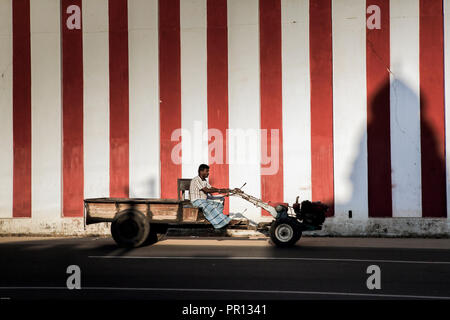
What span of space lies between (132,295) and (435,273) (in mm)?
4717

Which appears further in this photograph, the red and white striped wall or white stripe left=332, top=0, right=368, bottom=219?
white stripe left=332, top=0, right=368, bottom=219

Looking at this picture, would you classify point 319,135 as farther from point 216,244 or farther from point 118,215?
point 118,215

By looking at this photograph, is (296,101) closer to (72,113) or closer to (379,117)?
(379,117)

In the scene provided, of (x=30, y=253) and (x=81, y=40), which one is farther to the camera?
(x=81, y=40)

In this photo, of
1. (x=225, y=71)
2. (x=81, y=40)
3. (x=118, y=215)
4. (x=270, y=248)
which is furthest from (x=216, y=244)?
(x=81, y=40)

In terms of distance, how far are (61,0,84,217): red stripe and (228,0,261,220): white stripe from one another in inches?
159

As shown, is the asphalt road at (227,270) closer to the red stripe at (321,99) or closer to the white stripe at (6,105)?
the red stripe at (321,99)

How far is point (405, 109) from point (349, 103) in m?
1.39

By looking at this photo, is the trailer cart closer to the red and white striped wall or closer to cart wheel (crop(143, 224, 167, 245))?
cart wheel (crop(143, 224, 167, 245))

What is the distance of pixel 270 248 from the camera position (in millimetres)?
12125

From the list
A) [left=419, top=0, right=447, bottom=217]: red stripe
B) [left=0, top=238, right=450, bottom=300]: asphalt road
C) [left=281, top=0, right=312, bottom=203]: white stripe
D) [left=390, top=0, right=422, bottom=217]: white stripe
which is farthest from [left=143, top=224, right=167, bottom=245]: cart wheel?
[left=419, top=0, right=447, bottom=217]: red stripe

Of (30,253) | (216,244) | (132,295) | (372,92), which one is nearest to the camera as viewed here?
(132,295)

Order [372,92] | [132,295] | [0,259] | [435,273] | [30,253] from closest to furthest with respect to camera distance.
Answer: [132,295] → [435,273] → [0,259] → [30,253] → [372,92]

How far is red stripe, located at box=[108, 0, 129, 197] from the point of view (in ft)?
51.3
